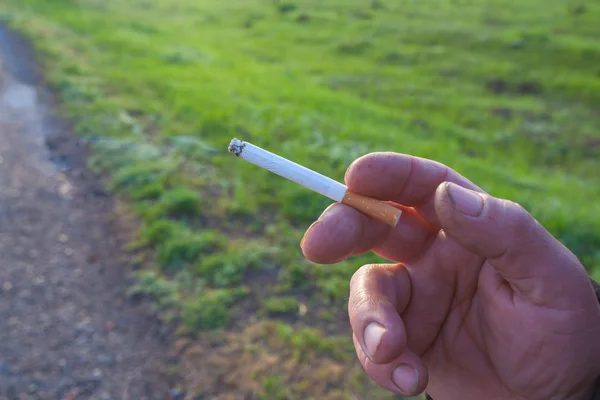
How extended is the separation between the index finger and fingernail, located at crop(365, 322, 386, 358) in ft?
1.48

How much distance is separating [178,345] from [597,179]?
6.87 metres

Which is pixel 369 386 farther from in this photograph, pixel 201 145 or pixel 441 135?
pixel 441 135

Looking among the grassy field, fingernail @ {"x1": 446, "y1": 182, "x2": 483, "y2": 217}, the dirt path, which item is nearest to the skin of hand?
fingernail @ {"x1": 446, "y1": 182, "x2": 483, "y2": 217}

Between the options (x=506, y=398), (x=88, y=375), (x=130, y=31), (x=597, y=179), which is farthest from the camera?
(x=130, y=31)

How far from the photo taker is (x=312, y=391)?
10.4ft

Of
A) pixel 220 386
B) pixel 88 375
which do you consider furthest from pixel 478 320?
pixel 88 375

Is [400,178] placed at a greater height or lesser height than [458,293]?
greater

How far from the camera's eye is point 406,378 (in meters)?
1.45

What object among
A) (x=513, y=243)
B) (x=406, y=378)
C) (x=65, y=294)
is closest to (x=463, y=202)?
(x=513, y=243)

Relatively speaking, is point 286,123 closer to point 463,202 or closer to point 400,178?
point 400,178

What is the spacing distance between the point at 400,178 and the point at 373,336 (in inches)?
21.2

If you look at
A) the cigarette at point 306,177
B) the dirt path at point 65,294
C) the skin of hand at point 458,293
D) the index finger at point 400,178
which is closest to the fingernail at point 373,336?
the skin of hand at point 458,293

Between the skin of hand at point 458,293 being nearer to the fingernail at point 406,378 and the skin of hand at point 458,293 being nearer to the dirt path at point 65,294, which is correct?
the fingernail at point 406,378

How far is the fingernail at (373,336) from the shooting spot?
1443 mm
